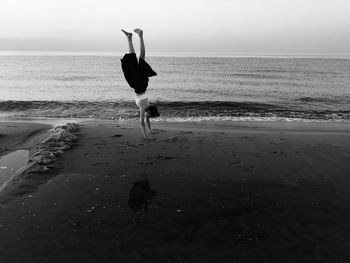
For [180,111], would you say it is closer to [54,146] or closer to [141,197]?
[54,146]

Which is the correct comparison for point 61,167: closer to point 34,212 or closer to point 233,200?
point 34,212

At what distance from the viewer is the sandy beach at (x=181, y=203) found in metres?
3.73

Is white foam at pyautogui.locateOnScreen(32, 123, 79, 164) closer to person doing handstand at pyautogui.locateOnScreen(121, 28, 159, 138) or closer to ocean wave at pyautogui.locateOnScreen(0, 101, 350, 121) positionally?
person doing handstand at pyautogui.locateOnScreen(121, 28, 159, 138)

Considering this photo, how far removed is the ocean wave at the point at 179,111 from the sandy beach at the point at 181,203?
18.2 feet

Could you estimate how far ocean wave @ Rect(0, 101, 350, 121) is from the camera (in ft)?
46.5

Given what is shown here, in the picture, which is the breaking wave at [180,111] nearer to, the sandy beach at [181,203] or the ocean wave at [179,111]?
the ocean wave at [179,111]

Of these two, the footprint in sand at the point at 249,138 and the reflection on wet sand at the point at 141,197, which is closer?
the reflection on wet sand at the point at 141,197

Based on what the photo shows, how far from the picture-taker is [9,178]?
608cm

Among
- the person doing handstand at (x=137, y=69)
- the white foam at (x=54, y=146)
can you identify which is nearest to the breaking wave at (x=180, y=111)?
the white foam at (x=54, y=146)

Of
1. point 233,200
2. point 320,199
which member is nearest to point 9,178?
point 233,200

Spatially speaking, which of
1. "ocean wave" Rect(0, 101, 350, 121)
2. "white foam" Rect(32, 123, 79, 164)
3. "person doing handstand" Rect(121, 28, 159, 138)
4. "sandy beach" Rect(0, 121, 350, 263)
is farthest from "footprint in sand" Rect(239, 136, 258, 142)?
"white foam" Rect(32, 123, 79, 164)

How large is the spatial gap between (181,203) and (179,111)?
11418 millimetres

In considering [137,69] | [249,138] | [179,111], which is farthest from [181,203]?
[179,111]

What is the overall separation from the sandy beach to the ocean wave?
18.2ft
